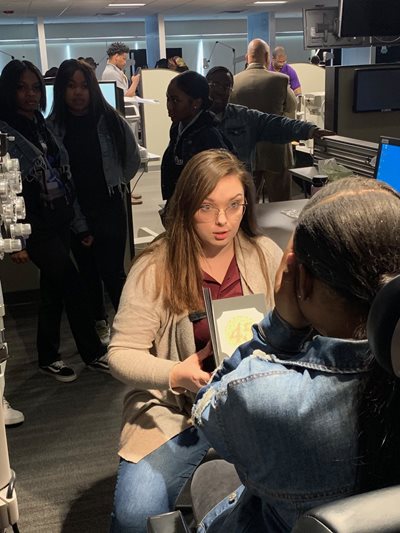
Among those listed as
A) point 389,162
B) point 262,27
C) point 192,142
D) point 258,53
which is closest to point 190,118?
point 192,142

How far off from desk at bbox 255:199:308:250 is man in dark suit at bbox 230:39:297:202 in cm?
184

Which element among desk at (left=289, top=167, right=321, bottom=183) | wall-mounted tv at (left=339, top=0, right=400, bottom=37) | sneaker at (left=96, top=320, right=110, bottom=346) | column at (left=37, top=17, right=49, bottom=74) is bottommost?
sneaker at (left=96, top=320, right=110, bottom=346)

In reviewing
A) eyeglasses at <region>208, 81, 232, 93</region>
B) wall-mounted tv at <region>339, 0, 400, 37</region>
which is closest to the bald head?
wall-mounted tv at <region>339, 0, 400, 37</region>

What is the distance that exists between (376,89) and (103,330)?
2024 mm

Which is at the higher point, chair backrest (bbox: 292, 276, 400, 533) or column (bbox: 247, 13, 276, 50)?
column (bbox: 247, 13, 276, 50)

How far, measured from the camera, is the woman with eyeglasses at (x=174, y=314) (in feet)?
4.30

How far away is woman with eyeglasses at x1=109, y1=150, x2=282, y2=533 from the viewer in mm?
1310

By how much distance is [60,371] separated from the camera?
9.09 feet

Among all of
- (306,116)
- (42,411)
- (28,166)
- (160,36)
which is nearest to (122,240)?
(28,166)

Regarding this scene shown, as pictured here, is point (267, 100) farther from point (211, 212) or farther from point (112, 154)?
point (211, 212)

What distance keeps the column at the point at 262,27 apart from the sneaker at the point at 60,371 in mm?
11889

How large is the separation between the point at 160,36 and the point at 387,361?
13242mm

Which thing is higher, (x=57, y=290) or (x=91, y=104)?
(x=91, y=104)

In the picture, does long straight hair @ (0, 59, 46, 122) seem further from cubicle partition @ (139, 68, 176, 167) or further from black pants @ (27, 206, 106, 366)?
cubicle partition @ (139, 68, 176, 167)
